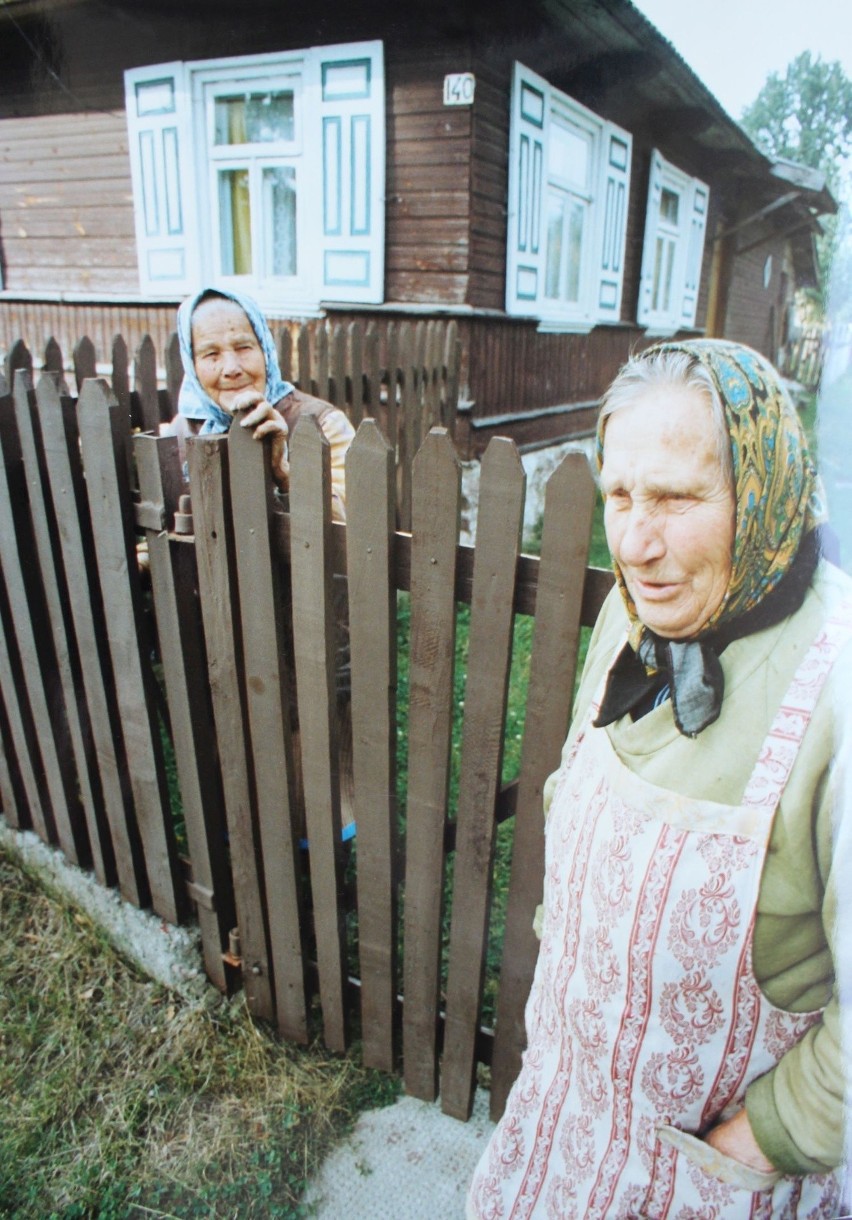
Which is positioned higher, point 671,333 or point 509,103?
point 509,103

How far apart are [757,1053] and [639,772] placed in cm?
39

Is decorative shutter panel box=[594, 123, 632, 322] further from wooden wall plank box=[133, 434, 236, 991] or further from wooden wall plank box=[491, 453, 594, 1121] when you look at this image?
wooden wall plank box=[491, 453, 594, 1121]

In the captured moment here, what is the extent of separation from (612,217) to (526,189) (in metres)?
2.07

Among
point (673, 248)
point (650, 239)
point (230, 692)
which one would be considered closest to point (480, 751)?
point (230, 692)

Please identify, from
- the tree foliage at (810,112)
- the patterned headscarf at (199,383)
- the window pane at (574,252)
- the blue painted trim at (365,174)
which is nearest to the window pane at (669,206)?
the window pane at (574,252)

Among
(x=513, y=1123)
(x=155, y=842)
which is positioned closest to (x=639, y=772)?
(x=513, y=1123)

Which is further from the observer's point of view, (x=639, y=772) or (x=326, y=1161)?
(x=326, y=1161)

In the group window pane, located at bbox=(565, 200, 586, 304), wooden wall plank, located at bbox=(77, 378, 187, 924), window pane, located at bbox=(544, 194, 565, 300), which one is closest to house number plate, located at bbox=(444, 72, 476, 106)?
window pane, located at bbox=(544, 194, 565, 300)

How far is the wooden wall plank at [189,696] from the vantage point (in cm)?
189

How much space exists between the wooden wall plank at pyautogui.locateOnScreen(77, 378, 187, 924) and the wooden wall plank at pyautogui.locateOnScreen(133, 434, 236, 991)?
3.2 inches

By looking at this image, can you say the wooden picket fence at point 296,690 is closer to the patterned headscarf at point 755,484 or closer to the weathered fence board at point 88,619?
the weathered fence board at point 88,619

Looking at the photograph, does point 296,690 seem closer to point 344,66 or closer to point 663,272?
point 344,66

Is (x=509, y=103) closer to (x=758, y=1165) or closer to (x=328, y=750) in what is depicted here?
(x=328, y=750)

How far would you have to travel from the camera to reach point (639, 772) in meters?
1.02
